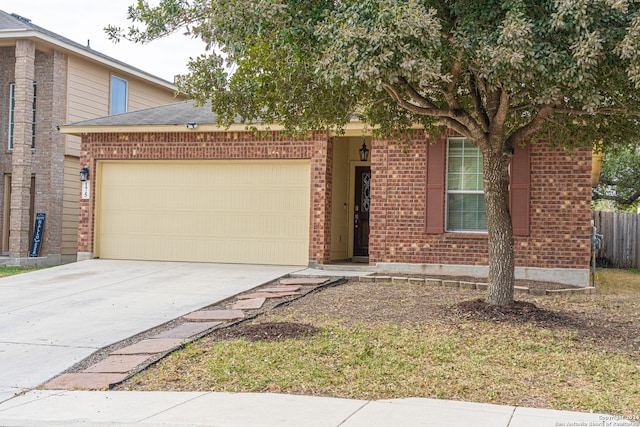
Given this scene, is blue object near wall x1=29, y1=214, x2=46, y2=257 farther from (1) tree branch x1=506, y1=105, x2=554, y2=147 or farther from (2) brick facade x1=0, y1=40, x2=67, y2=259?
(1) tree branch x1=506, y1=105, x2=554, y2=147

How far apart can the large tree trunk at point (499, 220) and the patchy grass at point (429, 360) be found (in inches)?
29.1

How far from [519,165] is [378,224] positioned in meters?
2.87

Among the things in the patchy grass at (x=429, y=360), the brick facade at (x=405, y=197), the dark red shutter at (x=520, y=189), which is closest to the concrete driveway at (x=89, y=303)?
the patchy grass at (x=429, y=360)

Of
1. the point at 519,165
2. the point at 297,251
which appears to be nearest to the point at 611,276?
the point at 519,165

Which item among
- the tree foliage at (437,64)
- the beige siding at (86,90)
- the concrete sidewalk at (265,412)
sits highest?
the beige siding at (86,90)

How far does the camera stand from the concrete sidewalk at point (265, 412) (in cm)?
467

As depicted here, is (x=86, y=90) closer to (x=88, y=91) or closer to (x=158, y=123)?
(x=88, y=91)

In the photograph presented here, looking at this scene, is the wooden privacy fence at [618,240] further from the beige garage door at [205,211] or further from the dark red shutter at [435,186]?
the beige garage door at [205,211]

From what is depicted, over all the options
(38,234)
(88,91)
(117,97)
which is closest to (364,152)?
(88,91)

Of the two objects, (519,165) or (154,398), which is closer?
(154,398)

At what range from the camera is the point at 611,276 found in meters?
15.4

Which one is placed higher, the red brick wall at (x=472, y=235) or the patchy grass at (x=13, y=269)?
the red brick wall at (x=472, y=235)

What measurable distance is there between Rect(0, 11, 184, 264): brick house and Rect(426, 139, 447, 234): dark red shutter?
1023 centimetres

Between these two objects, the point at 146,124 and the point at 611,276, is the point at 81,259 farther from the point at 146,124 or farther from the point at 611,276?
the point at 611,276
